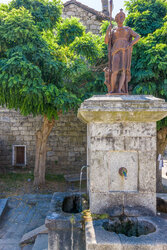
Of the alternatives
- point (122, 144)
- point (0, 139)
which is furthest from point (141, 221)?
point (0, 139)

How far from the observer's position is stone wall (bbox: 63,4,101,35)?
10047 millimetres

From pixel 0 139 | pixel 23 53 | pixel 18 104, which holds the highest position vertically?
pixel 23 53

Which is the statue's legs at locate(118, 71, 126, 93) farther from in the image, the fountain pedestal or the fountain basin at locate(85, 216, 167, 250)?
the fountain basin at locate(85, 216, 167, 250)

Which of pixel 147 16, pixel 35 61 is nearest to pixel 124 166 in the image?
pixel 35 61

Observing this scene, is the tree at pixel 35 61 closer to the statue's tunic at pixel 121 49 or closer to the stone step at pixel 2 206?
the statue's tunic at pixel 121 49

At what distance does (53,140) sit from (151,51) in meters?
6.25

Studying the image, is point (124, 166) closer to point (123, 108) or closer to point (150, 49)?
point (123, 108)

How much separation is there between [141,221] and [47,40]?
554 cm

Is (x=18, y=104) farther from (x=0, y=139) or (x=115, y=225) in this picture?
(x=0, y=139)

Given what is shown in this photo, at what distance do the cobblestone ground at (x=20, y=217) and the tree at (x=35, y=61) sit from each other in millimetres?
2841

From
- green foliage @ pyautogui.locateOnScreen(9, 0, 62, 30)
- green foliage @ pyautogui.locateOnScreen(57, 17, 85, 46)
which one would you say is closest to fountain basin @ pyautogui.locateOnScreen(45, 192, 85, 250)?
green foliage @ pyautogui.locateOnScreen(9, 0, 62, 30)

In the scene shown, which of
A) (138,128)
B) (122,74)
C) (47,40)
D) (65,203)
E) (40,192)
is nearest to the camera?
(138,128)

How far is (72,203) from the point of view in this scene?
3654 mm

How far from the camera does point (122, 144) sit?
2.79 metres
